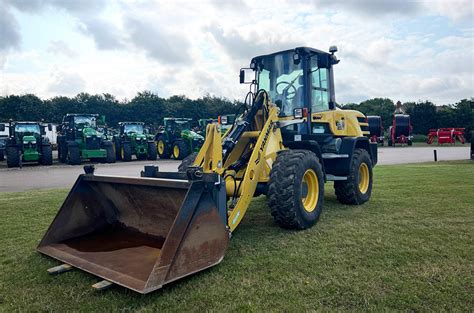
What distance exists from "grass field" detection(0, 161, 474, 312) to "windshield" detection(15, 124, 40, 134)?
586 inches

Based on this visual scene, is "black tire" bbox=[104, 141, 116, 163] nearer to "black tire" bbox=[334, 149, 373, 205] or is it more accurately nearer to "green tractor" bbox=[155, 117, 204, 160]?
"green tractor" bbox=[155, 117, 204, 160]

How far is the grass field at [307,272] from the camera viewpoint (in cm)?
303

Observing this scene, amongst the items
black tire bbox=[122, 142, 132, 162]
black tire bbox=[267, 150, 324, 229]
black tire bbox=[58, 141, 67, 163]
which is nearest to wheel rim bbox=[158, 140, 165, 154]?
black tire bbox=[122, 142, 132, 162]

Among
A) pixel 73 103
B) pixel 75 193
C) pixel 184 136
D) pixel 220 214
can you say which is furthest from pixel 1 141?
pixel 73 103

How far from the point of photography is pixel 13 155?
17.6 metres

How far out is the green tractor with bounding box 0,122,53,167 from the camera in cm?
1772

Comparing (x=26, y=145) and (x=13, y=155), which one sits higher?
(x=26, y=145)

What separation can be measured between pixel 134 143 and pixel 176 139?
254 centimetres

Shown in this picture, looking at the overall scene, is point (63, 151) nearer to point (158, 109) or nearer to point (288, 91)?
point (288, 91)

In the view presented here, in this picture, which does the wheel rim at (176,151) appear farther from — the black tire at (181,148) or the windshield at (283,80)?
the windshield at (283,80)

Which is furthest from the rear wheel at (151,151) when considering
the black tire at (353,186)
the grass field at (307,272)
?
the black tire at (353,186)

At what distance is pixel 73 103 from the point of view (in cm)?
5444

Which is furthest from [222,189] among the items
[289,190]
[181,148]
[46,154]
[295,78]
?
[181,148]

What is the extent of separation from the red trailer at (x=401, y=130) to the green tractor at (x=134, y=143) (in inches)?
922
